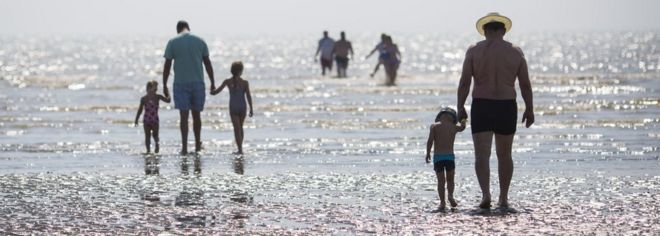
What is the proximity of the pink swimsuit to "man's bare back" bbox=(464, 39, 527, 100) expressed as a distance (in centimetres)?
671

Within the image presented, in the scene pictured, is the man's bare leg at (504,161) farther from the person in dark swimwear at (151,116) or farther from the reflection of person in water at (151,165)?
the person in dark swimwear at (151,116)

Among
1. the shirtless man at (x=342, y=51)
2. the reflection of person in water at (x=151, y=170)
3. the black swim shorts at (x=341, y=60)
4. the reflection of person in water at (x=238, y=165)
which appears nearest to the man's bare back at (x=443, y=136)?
the reflection of person in water at (x=151, y=170)

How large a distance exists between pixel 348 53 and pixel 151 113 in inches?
985

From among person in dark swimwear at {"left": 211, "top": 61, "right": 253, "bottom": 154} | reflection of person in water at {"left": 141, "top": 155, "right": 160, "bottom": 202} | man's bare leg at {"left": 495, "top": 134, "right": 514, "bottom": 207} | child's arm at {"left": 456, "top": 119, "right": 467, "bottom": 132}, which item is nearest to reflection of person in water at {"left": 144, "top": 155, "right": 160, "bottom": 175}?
reflection of person in water at {"left": 141, "top": 155, "right": 160, "bottom": 202}

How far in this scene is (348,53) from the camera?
41.9m

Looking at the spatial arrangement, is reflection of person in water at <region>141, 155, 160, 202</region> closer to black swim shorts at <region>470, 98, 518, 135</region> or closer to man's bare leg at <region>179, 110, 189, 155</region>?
man's bare leg at <region>179, 110, 189, 155</region>

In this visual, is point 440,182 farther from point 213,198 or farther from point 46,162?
point 46,162

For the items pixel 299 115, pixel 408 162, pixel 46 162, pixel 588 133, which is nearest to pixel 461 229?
pixel 408 162

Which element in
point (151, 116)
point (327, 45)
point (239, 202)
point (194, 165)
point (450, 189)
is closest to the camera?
point (450, 189)

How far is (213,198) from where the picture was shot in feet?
A: 38.5

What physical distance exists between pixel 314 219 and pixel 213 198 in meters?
1.57

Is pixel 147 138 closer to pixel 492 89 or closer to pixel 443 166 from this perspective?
pixel 443 166

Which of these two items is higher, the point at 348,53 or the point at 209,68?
the point at 348,53

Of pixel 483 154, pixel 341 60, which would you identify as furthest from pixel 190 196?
pixel 341 60
